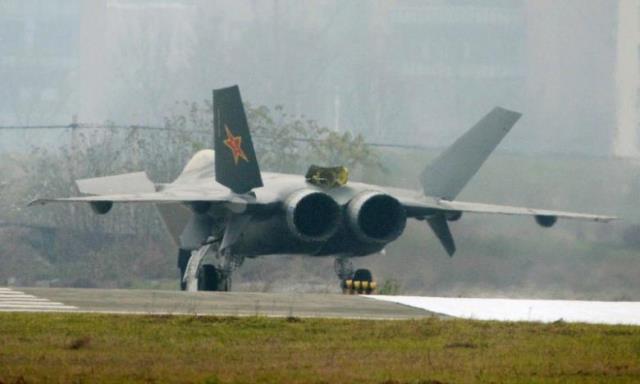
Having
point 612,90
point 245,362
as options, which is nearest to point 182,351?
point 245,362

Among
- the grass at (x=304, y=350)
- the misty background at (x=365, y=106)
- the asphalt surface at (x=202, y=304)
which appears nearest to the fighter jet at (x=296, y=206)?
the misty background at (x=365, y=106)

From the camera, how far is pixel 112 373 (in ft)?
45.4

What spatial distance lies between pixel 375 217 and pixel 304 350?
1457cm

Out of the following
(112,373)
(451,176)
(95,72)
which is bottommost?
(112,373)

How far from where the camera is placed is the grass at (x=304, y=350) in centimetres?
1403

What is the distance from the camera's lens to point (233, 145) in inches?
1189

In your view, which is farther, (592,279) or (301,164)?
(301,164)

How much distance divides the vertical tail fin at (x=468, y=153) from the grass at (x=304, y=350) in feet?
42.1

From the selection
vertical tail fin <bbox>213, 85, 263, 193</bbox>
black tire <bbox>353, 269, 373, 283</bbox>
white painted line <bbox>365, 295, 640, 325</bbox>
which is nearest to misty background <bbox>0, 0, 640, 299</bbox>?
black tire <bbox>353, 269, 373, 283</bbox>

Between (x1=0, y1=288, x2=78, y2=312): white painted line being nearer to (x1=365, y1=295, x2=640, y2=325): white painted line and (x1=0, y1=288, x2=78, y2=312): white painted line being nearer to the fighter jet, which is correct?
(x1=365, y1=295, x2=640, y2=325): white painted line

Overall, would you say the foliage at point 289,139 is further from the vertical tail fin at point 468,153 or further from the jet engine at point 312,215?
the jet engine at point 312,215

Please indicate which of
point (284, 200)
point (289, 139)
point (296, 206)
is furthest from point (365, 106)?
point (296, 206)

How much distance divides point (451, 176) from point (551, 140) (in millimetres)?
7970

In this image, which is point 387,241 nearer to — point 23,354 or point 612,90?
point 612,90
